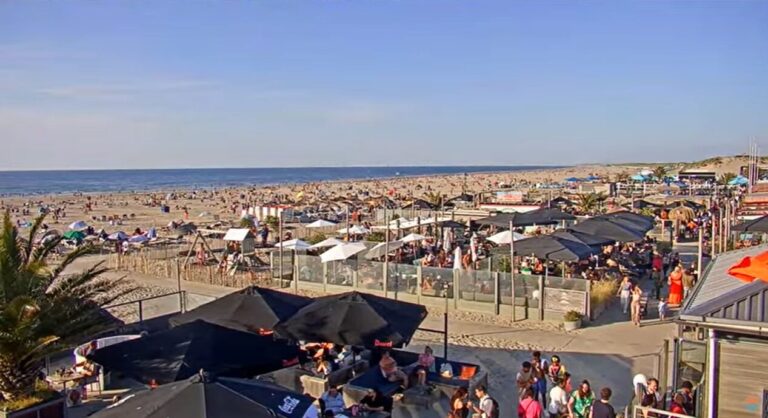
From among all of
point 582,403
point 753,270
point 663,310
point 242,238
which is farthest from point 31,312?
point 242,238

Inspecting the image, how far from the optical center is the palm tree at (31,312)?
27.1ft

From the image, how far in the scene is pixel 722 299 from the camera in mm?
6992

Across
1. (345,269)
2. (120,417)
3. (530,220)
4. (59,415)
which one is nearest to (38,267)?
(59,415)

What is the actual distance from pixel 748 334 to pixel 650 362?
567cm

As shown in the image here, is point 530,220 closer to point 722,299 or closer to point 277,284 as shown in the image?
point 277,284

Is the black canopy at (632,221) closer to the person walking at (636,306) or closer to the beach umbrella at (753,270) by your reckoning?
the person walking at (636,306)

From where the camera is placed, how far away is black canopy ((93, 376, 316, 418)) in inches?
241

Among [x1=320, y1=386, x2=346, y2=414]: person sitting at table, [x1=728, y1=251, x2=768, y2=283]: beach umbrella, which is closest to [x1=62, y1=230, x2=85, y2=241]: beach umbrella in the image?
[x1=320, y1=386, x2=346, y2=414]: person sitting at table

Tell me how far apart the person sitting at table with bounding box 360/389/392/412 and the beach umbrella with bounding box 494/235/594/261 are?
27.6 ft

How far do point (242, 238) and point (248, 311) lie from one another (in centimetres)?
1158

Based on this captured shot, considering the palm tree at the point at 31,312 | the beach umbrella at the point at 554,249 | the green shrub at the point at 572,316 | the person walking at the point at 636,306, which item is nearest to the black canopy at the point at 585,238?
the beach umbrella at the point at 554,249

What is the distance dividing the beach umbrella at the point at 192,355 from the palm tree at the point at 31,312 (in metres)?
0.65

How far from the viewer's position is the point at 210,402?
20.2 feet

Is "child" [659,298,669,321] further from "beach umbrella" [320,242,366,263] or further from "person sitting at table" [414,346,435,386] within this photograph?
"beach umbrella" [320,242,366,263]
